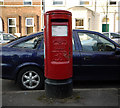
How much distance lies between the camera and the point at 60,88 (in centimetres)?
402

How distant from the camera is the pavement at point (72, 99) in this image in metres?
3.86

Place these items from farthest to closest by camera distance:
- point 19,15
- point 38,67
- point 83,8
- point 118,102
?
point 19,15 < point 83,8 < point 38,67 < point 118,102

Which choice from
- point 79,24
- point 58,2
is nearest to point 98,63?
point 79,24

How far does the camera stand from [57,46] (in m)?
3.91

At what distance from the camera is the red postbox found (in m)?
3.88

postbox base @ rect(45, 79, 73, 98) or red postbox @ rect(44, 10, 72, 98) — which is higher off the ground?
red postbox @ rect(44, 10, 72, 98)

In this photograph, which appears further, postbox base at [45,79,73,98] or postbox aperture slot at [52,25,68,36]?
postbox base at [45,79,73,98]

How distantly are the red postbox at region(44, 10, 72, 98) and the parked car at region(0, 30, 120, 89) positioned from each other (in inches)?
36.2

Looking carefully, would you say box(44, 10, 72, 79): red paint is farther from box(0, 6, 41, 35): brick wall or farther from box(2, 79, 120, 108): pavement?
box(0, 6, 41, 35): brick wall

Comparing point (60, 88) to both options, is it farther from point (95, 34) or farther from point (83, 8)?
point (83, 8)

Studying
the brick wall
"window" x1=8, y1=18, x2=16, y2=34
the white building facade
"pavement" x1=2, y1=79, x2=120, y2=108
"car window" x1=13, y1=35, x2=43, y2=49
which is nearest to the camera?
"pavement" x1=2, y1=79, x2=120, y2=108

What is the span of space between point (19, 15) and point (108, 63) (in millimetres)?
19543

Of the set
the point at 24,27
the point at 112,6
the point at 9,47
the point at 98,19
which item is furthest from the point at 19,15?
the point at 9,47

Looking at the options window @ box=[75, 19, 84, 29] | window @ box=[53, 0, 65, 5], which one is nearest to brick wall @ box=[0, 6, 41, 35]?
window @ box=[53, 0, 65, 5]
